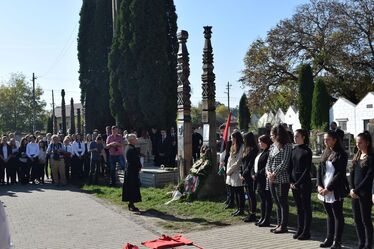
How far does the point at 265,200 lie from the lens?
31.7 ft

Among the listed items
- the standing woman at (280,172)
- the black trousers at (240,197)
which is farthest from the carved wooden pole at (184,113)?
the standing woman at (280,172)

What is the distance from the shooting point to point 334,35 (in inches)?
1610

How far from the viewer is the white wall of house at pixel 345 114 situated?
34.2 meters

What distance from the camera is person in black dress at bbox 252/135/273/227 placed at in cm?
959

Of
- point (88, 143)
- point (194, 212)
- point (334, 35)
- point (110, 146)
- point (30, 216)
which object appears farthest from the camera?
point (334, 35)

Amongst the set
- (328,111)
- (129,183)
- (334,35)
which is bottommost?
(129,183)

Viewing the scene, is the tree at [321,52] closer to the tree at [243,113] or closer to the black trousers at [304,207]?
the tree at [243,113]

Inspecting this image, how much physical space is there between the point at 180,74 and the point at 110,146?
415 centimetres

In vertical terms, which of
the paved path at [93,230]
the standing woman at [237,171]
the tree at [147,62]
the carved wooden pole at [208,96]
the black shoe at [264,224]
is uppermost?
the tree at [147,62]

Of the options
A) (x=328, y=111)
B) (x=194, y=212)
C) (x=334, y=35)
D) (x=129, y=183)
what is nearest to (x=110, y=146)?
(x=129, y=183)

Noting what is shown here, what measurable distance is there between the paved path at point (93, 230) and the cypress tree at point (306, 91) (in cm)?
2685

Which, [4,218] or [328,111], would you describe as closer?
[4,218]

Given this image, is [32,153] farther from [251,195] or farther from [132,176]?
[251,195]

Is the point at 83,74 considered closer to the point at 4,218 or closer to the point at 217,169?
the point at 217,169
